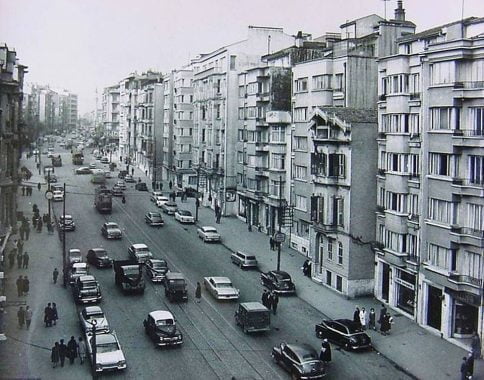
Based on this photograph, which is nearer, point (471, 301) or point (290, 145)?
point (471, 301)

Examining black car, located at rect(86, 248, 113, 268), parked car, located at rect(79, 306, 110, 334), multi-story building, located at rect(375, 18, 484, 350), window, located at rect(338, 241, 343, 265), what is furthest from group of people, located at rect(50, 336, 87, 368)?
window, located at rect(338, 241, 343, 265)

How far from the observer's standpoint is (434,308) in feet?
139

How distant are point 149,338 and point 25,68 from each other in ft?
175

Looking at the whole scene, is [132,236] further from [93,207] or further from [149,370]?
[149,370]

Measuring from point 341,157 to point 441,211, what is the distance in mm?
11889

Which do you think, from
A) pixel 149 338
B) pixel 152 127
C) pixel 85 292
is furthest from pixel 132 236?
pixel 152 127

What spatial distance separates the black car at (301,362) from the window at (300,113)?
32765mm

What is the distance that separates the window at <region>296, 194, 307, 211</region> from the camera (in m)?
61.7

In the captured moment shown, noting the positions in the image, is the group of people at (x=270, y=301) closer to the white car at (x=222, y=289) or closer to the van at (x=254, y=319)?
A: the white car at (x=222, y=289)

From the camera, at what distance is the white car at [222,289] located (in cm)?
4664

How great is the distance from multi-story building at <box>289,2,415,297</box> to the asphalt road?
5.63 meters

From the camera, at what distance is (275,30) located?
85062mm

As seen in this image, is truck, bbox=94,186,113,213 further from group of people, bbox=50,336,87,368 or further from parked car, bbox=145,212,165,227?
group of people, bbox=50,336,87,368

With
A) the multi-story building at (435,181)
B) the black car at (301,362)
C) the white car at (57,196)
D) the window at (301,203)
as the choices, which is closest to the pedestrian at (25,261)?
the window at (301,203)
